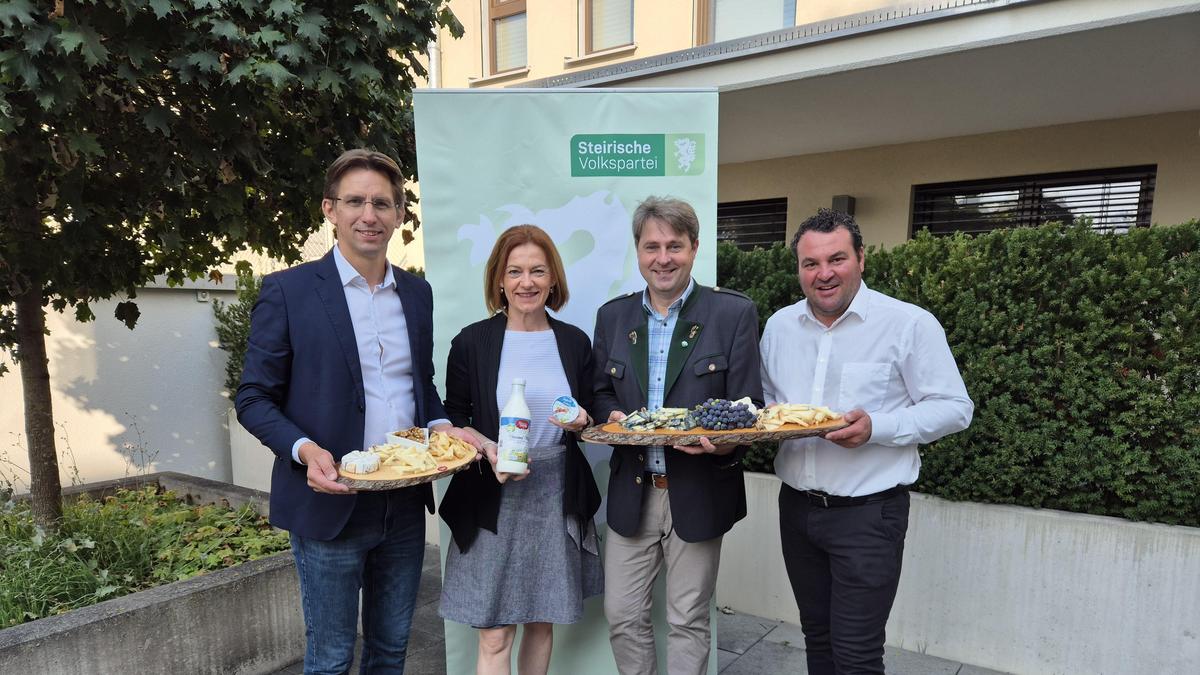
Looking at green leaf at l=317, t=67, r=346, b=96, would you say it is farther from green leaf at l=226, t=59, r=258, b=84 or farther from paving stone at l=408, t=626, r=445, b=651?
paving stone at l=408, t=626, r=445, b=651

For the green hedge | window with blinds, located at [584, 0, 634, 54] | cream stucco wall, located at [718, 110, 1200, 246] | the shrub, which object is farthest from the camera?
window with blinds, located at [584, 0, 634, 54]

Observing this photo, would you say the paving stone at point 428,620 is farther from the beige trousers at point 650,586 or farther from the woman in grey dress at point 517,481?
the beige trousers at point 650,586

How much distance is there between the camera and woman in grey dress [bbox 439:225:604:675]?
7.20ft

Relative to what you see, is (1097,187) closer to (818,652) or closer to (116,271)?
(818,652)

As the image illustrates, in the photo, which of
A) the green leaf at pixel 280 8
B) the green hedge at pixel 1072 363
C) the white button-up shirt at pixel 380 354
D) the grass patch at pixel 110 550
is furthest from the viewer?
the grass patch at pixel 110 550

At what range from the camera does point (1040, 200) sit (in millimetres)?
5719

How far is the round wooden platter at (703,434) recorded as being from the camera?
186cm

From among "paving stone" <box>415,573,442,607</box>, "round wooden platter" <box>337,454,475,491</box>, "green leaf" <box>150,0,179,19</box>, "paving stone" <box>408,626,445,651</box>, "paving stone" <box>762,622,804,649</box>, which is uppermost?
"green leaf" <box>150,0,179,19</box>

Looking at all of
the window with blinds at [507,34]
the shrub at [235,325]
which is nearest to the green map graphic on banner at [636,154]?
the shrub at [235,325]

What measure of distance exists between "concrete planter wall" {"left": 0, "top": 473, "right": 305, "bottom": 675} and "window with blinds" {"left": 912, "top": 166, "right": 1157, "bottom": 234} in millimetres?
5268

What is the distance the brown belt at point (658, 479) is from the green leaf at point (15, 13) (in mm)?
2279

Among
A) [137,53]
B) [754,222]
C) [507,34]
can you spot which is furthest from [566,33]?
[137,53]

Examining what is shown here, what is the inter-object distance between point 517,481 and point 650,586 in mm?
618

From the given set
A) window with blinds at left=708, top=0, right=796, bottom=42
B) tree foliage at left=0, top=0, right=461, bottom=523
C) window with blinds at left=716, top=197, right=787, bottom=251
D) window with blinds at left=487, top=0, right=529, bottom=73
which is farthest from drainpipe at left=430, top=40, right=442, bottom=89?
tree foliage at left=0, top=0, right=461, bottom=523
